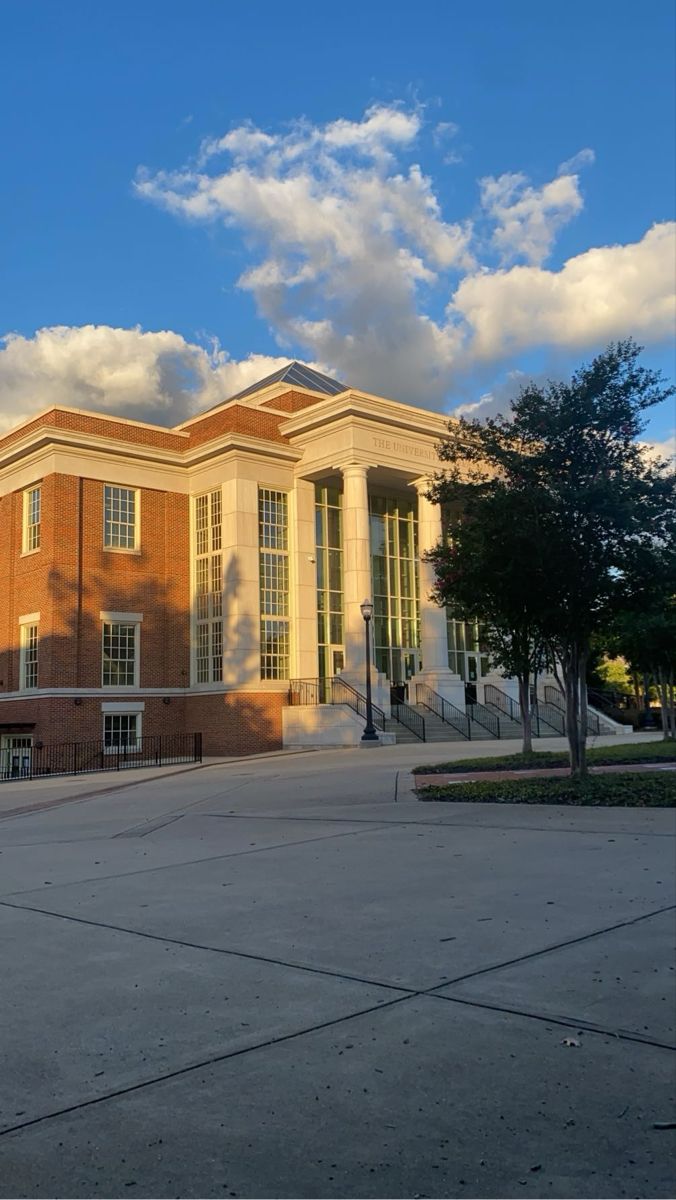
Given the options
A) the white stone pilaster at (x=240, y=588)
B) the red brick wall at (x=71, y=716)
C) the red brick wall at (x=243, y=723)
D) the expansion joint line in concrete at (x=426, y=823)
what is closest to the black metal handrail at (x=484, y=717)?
the red brick wall at (x=243, y=723)

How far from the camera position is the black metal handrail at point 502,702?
38406mm

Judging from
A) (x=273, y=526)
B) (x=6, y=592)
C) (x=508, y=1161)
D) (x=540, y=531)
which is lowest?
(x=508, y=1161)

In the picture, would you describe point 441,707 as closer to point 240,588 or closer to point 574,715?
→ point 240,588

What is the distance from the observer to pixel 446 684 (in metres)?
36.2

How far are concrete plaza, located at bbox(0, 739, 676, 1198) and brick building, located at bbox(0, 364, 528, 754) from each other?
24.1 m

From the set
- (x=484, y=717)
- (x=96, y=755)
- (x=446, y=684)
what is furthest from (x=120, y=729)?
(x=484, y=717)

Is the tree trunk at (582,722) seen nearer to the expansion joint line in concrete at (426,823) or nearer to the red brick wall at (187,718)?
the expansion joint line in concrete at (426,823)

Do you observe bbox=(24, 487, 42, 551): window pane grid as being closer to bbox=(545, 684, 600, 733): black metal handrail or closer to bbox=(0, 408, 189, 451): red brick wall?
bbox=(0, 408, 189, 451): red brick wall

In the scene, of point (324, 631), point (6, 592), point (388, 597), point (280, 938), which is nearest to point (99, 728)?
point (6, 592)

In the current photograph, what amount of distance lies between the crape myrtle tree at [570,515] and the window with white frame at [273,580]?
66.6 feet

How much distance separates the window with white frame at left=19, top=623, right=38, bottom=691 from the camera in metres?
33.6

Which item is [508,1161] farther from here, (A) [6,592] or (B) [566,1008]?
(A) [6,592]

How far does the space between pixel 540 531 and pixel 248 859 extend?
6.57 metres

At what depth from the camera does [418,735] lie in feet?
105
